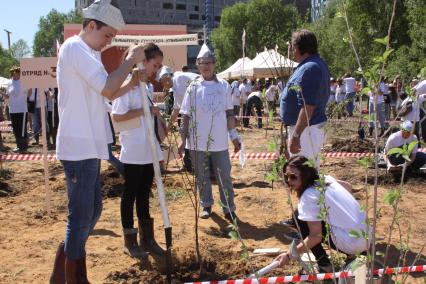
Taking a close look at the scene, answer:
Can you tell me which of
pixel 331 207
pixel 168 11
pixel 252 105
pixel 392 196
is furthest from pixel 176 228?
pixel 168 11

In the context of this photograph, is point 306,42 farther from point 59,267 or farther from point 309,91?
point 59,267

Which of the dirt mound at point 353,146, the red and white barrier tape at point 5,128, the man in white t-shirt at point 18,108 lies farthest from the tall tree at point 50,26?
the dirt mound at point 353,146

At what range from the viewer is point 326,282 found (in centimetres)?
353

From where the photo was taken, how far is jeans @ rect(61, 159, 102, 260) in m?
3.05

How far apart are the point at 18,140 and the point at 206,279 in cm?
918

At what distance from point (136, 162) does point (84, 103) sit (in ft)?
4.09

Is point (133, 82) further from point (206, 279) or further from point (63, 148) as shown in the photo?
point (206, 279)

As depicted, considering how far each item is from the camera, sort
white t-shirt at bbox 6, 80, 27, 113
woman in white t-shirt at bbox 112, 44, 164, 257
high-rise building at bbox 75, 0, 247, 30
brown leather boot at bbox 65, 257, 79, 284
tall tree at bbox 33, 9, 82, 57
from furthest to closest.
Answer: high-rise building at bbox 75, 0, 247, 30 → tall tree at bbox 33, 9, 82, 57 → white t-shirt at bbox 6, 80, 27, 113 → woman in white t-shirt at bbox 112, 44, 164, 257 → brown leather boot at bbox 65, 257, 79, 284

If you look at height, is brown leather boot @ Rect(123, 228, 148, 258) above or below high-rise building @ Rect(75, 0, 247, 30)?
below

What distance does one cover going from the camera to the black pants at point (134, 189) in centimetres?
428

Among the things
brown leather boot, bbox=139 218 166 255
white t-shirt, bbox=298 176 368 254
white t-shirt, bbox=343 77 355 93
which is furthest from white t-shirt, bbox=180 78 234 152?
white t-shirt, bbox=343 77 355 93

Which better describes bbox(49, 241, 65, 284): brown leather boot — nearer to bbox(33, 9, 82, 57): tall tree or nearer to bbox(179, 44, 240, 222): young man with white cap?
bbox(179, 44, 240, 222): young man with white cap

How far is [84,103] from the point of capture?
10.0 ft

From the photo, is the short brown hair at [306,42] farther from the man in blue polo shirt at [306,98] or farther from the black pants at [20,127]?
the black pants at [20,127]
